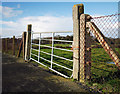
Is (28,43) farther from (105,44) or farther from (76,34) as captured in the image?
(105,44)

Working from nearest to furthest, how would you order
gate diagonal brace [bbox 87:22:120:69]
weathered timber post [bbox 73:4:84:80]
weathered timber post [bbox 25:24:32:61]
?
gate diagonal brace [bbox 87:22:120:69] < weathered timber post [bbox 73:4:84:80] < weathered timber post [bbox 25:24:32:61]

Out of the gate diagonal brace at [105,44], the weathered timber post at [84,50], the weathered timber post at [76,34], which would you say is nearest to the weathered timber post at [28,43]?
the weathered timber post at [76,34]

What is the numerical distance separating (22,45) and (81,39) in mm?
5795

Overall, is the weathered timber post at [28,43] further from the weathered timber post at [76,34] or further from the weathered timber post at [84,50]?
the weathered timber post at [84,50]

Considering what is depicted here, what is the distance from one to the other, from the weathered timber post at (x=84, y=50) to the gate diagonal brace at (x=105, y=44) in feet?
0.76

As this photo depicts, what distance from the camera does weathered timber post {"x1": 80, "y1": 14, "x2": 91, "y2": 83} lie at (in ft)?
10.8

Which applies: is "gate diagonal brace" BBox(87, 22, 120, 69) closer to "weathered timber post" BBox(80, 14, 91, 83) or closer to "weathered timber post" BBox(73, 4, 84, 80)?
"weathered timber post" BBox(80, 14, 91, 83)

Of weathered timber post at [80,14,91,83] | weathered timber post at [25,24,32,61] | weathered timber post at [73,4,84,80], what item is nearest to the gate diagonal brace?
weathered timber post at [80,14,91,83]

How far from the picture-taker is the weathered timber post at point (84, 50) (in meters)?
3.28

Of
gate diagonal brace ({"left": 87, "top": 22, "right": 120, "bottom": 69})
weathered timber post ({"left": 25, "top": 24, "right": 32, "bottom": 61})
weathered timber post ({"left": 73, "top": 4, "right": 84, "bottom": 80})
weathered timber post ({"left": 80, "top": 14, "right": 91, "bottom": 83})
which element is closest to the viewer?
gate diagonal brace ({"left": 87, "top": 22, "right": 120, "bottom": 69})

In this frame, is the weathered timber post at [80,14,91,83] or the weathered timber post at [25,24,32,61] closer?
the weathered timber post at [80,14,91,83]

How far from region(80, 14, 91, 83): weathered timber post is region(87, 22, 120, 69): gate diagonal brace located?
0.23m

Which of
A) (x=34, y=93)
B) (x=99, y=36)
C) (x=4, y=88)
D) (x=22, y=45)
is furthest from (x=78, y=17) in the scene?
(x=22, y=45)

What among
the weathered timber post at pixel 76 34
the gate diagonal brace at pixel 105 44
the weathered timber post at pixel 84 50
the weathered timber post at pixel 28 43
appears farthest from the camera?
the weathered timber post at pixel 28 43
